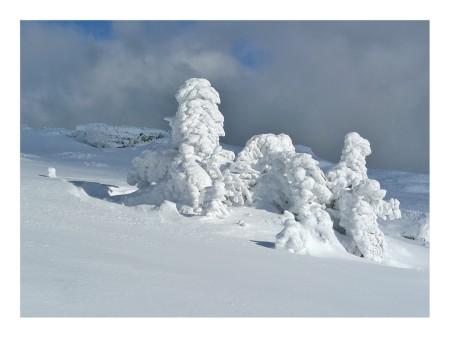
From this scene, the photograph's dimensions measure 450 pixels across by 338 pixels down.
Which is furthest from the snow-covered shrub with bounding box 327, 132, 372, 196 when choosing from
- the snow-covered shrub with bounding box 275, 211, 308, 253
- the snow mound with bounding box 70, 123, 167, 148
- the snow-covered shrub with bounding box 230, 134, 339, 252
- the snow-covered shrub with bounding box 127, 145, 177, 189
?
the snow mound with bounding box 70, 123, 167, 148

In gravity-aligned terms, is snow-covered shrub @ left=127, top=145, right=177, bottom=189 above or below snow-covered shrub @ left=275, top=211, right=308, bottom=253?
above

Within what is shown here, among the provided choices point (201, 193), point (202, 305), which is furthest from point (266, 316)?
point (201, 193)

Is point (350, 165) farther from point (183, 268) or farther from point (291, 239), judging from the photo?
point (183, 268)

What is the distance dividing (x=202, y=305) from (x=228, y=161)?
1019 centimetres

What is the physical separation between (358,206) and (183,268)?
6862mm

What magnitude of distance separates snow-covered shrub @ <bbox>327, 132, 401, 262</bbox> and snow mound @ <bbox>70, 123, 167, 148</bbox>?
3176 centimetres

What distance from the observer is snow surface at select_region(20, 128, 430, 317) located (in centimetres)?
530

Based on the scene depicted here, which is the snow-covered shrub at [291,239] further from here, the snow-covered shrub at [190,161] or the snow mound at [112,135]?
the snow mound at [112,135]

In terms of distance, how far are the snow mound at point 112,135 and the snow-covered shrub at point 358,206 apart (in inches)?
1250

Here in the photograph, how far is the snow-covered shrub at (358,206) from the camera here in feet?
39.5

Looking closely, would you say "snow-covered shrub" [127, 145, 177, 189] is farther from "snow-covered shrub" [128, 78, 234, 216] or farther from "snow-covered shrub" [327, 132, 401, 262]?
"snow-covered shrub" [327, 132, 401, 262]

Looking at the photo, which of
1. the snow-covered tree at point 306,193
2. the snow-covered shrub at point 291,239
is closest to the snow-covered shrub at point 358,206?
the snow-covered tree at point 306,193

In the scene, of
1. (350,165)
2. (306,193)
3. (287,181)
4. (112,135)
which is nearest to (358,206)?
(306,193)
